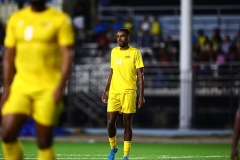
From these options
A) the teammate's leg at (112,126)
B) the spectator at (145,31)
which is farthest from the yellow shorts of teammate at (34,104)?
the spectator at (145,31)

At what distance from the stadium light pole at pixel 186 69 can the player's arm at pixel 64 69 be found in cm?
2007

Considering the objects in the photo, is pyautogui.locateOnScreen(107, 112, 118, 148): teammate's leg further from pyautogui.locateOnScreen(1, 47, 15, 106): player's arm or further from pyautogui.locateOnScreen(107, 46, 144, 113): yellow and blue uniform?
pyautogui.locateOnScreen(1, 47, 15, 106): player's arm

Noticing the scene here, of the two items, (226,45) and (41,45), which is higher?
(41,45)

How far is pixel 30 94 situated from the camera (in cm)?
1121

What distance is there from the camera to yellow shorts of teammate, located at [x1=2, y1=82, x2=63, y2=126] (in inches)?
437

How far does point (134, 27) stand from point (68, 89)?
7167 millimetres

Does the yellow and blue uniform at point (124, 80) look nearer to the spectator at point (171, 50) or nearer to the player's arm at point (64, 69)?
the player's arm at point (64, 69)

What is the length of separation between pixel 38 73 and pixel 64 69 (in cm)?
37

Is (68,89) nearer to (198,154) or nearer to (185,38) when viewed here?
(185,38)

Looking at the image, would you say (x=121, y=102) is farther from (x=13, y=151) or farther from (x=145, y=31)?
(x=145, y=31)

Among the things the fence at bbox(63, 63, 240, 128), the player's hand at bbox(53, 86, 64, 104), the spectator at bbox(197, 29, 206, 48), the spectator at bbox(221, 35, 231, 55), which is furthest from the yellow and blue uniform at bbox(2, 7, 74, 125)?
the spectator at bbox(197, 29, 206, 48)

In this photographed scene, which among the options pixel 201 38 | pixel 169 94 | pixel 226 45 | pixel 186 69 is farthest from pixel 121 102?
pixel 201 38

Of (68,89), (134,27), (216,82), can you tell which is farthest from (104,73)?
(134,27)

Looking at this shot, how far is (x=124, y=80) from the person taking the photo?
17.5m
